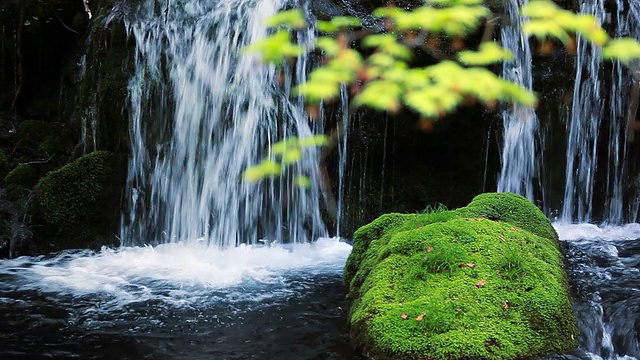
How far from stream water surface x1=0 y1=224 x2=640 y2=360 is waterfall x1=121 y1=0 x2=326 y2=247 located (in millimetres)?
767

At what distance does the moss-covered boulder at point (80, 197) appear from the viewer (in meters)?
8.12

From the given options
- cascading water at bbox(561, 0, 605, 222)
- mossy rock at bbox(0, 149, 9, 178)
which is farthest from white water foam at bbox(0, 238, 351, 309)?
cascading water at bbox(561, 0, 605, 222)

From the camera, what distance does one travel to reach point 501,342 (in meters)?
3.59

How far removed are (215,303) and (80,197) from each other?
4017mm

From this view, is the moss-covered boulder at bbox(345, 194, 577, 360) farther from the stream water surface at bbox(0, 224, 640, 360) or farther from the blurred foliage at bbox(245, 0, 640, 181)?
the blurred foliage at bbox(245, 0, 640, 181)

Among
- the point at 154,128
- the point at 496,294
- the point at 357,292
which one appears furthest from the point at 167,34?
the point at 496,294

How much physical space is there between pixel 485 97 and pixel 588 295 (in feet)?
11.6

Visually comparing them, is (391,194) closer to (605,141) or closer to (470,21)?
(605,141)

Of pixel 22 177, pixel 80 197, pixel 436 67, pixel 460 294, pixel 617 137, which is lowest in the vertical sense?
pixel 460 294

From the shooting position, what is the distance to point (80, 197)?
8.31 meters

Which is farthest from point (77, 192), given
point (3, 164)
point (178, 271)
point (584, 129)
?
point (584, 129)

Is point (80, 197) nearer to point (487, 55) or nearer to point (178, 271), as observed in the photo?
point (178, 271)

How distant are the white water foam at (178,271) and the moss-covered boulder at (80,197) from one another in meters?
0.55

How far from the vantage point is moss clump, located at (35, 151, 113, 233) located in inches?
320
